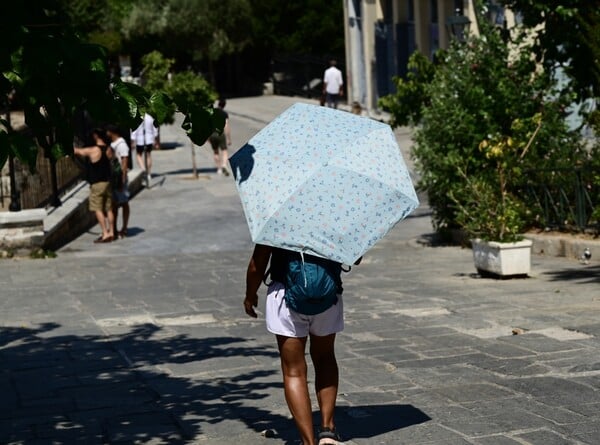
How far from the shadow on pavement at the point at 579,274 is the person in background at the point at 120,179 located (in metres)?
7.48

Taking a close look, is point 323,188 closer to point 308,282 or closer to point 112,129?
point 308,282

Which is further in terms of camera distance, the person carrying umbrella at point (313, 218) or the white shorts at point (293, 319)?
the white shorts at point (293, 319)

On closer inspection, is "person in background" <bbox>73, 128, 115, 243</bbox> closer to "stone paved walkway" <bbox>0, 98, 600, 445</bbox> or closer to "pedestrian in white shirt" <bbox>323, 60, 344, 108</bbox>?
"stone paved walkway" <bbox>0, 98, 600, 445</bbox>

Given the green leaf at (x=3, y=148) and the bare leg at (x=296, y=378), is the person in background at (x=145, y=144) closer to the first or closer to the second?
the bare leg at (x=296, y=378)

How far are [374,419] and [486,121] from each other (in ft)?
34.9

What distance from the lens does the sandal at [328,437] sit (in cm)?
655

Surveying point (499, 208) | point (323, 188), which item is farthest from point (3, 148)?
point (499, 208)

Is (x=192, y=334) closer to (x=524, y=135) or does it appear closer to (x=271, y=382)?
(x=271, y=382)

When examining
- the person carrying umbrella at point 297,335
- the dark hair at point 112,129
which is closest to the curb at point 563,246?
the dark hair at point 112,129

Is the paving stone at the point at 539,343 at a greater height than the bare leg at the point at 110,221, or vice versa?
the paving stone at the point at 539,343

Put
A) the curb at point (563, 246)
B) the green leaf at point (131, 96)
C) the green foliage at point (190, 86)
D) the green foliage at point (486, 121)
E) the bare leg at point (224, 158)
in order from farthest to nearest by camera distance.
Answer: the green foliage at point (190, 86)
the bare leg at point (224, 158)
the green foliage at point (486, 121)
the curb at point (563, 246)
the green leaf at point (131, 96)

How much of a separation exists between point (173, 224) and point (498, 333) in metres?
11.8

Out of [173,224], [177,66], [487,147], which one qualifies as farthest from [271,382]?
[177,66]

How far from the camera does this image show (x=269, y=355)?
32.3 ft
